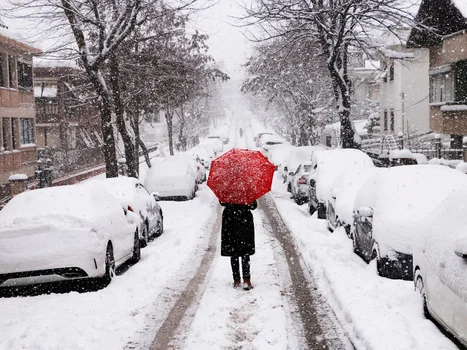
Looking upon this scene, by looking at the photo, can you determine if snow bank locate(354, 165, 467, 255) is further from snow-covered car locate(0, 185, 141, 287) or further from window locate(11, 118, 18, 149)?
window locate(11, 118, 18, 149)

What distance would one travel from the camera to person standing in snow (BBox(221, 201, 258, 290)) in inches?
323

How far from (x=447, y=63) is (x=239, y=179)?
20503 millimetres

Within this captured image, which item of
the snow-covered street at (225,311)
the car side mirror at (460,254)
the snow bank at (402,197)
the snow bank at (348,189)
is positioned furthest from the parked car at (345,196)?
the car side mirror at (460,254)

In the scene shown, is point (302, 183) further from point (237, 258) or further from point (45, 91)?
point (45, 91)

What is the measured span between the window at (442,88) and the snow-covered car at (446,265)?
2143 centimetres

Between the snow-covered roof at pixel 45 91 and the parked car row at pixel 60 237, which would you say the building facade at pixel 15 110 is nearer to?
the snow-covered roof at pixel 45 91

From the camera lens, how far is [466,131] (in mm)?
23641

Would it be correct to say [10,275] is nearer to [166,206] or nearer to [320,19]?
[166,206]

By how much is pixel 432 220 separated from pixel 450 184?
10.0 feet

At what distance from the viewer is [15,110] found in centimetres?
2897

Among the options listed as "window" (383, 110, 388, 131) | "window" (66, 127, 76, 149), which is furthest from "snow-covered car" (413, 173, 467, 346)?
"window" (66, 127, 76, 149)

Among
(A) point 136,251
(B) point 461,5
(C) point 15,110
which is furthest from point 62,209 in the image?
(C) point 15,110

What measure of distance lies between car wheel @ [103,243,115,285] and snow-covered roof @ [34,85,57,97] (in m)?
37.4

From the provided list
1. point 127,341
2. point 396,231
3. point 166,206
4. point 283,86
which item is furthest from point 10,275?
point 283,86
